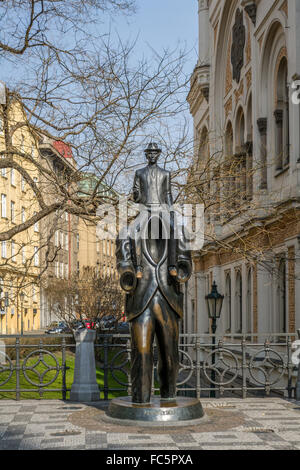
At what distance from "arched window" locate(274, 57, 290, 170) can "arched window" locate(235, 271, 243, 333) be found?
27.6 ft

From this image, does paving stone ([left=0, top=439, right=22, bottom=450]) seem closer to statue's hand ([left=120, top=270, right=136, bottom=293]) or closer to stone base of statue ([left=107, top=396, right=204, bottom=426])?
stone base of statue ([left=107, top=396, right=204, bottom=426])

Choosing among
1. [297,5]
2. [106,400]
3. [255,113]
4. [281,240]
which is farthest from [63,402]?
[255,113]

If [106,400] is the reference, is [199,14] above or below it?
above

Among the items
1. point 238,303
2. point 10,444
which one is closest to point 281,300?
point 238,303

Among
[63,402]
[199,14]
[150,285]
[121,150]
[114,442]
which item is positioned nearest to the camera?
[114,442]

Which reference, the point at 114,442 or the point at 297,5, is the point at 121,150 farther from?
the point at 297,5

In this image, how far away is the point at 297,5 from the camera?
67.0 ft

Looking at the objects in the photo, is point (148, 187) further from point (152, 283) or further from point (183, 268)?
point (152, 283)

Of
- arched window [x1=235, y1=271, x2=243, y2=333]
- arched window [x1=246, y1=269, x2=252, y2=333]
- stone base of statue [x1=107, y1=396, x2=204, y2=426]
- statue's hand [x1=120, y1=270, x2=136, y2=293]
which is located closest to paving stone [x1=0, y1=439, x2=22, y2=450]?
stone base of statue [x1=107, y1=396, x2=204, y2=426]

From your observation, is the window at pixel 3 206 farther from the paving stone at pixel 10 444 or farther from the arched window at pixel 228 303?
the paving stone at pixel 10 444

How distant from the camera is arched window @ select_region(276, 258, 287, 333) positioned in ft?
75.0

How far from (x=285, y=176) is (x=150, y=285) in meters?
13.6

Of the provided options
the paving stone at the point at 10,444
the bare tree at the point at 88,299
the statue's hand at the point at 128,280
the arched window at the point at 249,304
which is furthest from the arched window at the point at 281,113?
the paving stone at the point at 10,444

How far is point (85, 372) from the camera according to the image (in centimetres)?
1234
